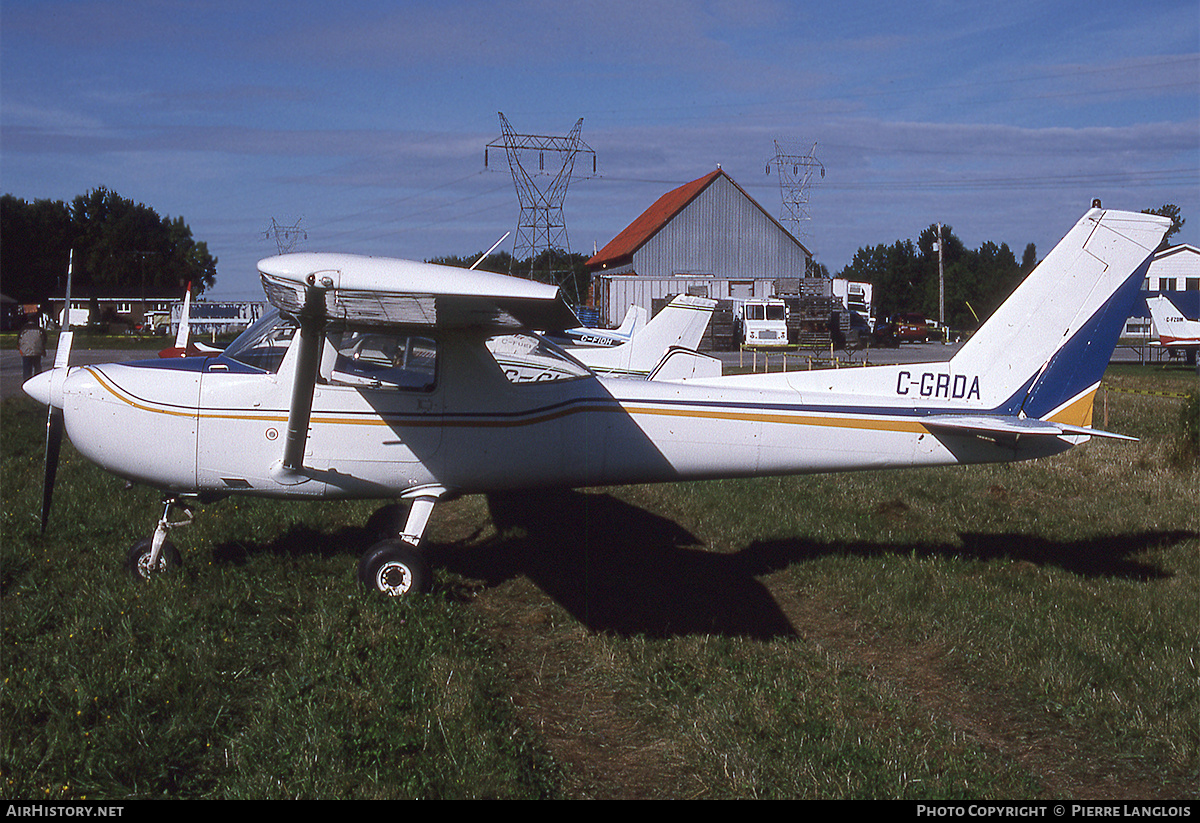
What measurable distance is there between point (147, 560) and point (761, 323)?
34.8 metres

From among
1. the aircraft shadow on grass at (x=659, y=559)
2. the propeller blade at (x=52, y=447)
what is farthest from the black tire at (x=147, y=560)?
the propeller blade at (x=52, y=447)

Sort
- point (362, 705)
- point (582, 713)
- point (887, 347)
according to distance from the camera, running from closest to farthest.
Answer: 1. point (362, 705)
2. point (582, 713)
3. point (887, 347)

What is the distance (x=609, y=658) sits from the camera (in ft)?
17.6

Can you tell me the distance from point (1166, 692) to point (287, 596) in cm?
542

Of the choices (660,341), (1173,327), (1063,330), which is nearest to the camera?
(1063,330)

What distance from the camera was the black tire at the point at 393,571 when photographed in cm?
601

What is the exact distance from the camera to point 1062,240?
22.4 feet

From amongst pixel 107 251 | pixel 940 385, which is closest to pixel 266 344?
pixel 940 385

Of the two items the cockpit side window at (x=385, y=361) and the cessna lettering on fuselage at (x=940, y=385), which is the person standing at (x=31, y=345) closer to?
the cockpit side window at (x=385, y=361)

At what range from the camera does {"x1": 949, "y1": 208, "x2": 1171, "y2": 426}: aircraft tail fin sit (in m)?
6.72

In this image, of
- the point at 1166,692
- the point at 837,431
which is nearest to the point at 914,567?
the point at 837,431
